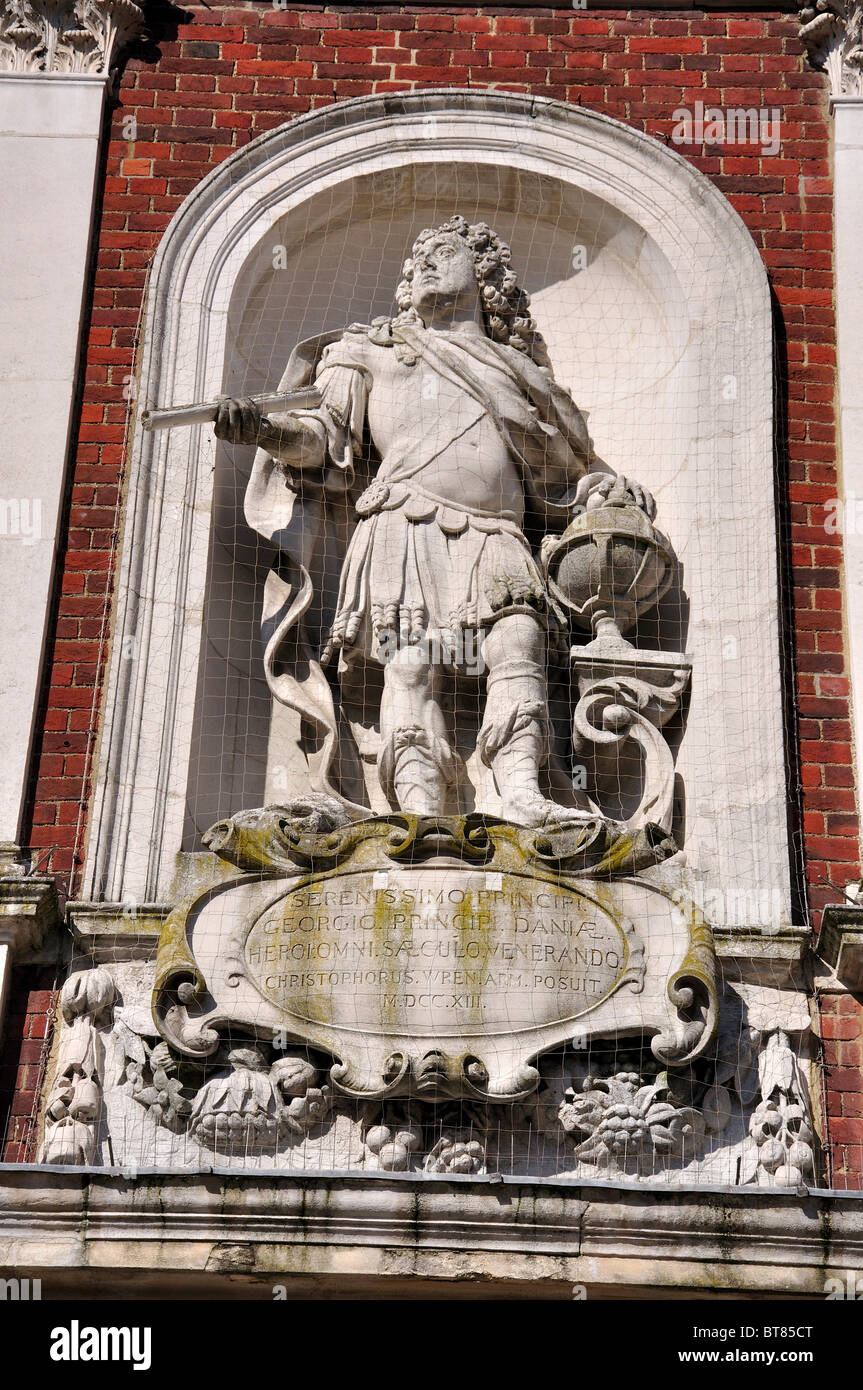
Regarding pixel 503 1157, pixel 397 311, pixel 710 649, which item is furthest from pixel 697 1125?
pixel 397 311

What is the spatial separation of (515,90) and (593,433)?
1407mm

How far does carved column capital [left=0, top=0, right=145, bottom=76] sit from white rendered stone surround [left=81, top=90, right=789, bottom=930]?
73 centimetres

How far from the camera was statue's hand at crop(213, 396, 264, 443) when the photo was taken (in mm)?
7855

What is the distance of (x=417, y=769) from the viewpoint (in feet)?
24.6

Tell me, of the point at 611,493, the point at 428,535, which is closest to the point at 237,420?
the point at 428,535

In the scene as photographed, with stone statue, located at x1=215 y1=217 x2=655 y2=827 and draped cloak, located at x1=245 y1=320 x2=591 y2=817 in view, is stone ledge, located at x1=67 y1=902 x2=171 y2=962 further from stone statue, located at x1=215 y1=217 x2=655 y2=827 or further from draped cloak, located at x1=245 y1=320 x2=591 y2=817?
draped cloak, located at x1=245 y1=320 x2=591 y2=817

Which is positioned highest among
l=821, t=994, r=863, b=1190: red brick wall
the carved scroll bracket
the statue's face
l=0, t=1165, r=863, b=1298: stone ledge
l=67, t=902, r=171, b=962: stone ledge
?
the statue's face

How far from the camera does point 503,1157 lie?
6.73 m

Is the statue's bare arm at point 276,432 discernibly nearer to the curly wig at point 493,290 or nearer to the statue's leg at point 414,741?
the curly wig at point 493,290

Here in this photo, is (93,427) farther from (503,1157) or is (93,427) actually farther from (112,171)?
(503,1157)

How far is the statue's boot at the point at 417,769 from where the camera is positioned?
293 inches

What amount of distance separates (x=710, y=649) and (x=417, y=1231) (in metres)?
2.48

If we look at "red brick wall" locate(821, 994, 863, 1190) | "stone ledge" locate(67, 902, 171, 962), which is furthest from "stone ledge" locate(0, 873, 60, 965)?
"red brick wall" locate(821, 994, 863, 1190)

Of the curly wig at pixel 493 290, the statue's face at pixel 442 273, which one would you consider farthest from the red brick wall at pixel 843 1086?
the statue's face at pixel 442 273
